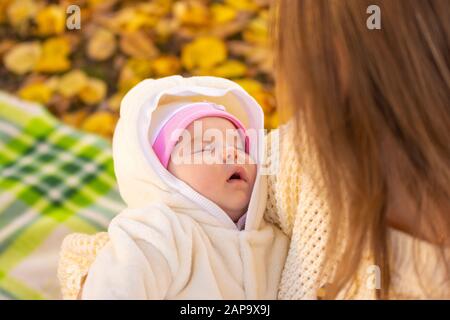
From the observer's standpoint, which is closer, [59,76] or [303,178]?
[303,178]

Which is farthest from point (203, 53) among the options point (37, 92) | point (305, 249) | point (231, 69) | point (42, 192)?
point (305, 249)

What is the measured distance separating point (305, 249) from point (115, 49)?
161cm

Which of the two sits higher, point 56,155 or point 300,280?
point 56,155

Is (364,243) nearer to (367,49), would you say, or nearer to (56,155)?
(367,49)

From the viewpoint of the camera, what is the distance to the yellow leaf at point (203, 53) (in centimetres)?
242

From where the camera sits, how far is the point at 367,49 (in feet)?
2.86

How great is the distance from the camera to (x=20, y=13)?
2559mm

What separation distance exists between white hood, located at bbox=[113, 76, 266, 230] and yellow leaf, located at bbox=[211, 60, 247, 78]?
3.89ft

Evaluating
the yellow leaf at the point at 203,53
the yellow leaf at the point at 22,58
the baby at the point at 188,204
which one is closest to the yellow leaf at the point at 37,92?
the yellow leaf at the point at 22,58

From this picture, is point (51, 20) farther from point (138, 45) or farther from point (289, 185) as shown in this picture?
point (289, 185)

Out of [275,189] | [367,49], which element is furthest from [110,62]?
[367,49]

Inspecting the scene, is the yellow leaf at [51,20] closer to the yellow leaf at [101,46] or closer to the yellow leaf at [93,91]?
the yellow leaf at [101,46]

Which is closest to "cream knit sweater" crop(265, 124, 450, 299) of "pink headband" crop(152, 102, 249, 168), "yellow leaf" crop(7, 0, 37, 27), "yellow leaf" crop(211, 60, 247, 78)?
"pink headband" crop(152, 102, 249, 168)

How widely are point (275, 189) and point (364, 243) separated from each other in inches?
8.0
